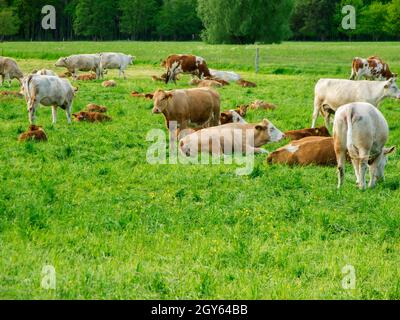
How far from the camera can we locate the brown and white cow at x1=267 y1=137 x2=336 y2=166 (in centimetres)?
1051

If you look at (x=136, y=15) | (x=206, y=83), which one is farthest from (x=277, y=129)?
(x=136, y=15)

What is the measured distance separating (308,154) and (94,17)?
280ft

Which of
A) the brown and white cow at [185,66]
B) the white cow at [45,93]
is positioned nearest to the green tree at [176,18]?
the brown and white cow at [185,66]

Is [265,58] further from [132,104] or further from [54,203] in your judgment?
[54,203]

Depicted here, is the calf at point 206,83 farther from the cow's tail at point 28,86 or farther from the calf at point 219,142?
the calf at point 219,142

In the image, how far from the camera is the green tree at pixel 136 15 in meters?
93.3

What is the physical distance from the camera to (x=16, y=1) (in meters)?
84.8

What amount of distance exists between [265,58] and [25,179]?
34.0 metres

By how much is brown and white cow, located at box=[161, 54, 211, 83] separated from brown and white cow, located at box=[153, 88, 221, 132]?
1274cm

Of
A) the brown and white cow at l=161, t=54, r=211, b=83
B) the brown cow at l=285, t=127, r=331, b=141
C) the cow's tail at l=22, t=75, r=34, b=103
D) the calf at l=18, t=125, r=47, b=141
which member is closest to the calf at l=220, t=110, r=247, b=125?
the brown cow at l=285, t=127, r=331, b=141

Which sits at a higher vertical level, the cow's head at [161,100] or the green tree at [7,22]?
the green tree at [7,22]

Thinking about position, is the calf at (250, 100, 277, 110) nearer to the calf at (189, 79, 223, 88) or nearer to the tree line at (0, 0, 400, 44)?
the calf at (189, 79, 223, 88)

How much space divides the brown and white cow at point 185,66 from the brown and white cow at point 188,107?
12745 millimetres

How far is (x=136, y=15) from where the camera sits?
3708 inches
